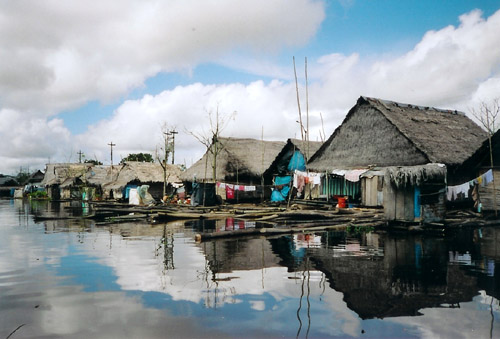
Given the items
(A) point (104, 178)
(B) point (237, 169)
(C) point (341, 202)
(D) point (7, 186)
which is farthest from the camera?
(D) point (7, 186)

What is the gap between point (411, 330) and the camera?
4.20 meters

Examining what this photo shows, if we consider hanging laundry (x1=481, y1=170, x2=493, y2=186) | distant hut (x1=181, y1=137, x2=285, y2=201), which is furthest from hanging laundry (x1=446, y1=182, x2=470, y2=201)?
distant hut (x1=181, y1=137, x2=285, y2=201)

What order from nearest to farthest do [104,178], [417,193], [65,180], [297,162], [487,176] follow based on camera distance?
[417,193]
[487,176]
[297,162]
[104,178]
[65,180]

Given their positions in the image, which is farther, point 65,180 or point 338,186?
point 65,180

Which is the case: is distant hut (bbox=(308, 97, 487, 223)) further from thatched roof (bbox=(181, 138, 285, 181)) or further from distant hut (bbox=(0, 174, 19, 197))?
distant hut (bbox=(0, 174, 19, 197))

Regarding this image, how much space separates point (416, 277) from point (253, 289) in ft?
9.26

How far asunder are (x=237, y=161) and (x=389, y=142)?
12.8m

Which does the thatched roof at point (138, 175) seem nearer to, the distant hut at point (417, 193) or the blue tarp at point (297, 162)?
the blue tarp at point (297, 162)

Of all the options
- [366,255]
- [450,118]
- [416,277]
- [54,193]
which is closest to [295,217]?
[366,255]

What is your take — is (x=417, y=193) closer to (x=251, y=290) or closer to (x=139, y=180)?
(x=251, y=290)

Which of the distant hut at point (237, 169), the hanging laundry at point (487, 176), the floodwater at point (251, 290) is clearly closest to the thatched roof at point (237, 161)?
the distant hut at point (237, 169)

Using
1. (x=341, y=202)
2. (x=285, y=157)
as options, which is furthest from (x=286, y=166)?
(x=341, y=202)

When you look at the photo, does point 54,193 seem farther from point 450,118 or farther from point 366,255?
point 366,255

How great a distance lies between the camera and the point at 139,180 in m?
38.0
